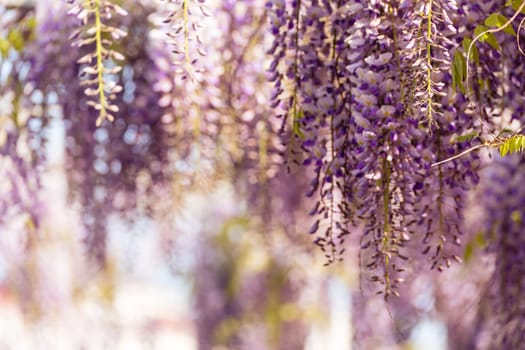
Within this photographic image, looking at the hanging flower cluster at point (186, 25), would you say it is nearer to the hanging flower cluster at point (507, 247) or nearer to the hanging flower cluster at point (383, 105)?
the hanging flower cluster at point (383, 105)

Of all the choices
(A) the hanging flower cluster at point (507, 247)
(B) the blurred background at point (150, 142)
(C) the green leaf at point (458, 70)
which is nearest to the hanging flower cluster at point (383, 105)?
(C) the green leaf at point (458, 70)

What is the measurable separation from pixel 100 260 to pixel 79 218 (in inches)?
5.3

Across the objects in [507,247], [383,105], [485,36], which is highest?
[485,36]

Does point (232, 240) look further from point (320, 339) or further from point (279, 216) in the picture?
point (279, 216)

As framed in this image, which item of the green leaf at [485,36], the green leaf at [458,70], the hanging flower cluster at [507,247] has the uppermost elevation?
the green leaf at [485,36]

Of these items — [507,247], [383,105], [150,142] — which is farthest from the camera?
[150,142]

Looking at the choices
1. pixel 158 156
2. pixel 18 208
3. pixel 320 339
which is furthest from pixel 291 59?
pixel 320 339

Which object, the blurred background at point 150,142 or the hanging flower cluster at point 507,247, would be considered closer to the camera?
the hanging flower cluster at point 507,247

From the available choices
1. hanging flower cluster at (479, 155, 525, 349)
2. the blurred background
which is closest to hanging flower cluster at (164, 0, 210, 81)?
the blurred background

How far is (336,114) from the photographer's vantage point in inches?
55.0

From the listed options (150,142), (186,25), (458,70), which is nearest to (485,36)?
(458,70)

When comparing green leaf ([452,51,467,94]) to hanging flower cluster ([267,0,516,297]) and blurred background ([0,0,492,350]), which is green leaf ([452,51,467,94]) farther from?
blurred background ([0,0,492,350])

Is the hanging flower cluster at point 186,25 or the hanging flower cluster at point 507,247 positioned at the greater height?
the hanging flower cluster at point 186,25

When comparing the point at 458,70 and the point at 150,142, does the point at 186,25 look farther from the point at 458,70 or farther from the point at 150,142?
the point at 150,142
